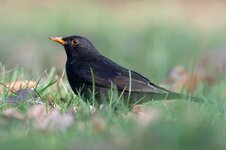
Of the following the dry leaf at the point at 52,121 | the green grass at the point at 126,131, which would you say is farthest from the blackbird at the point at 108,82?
the dry leaf at the point at 52,121

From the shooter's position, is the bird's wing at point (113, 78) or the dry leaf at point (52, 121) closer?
the dry leaf at point (52, 121)

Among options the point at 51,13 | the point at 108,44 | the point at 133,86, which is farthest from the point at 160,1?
the point at 133,86

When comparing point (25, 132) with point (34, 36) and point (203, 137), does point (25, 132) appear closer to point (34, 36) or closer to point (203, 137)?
point (203, 137)

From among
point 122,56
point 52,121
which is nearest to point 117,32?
point 122,56

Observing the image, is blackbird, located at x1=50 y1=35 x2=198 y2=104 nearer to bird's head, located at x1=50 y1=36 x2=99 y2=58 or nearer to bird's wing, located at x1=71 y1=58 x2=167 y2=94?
bird's wing, located at x1=71 y1=58 x2=167 y2=94

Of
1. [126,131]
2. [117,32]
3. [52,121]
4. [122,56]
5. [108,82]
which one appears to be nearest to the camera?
[126,131]

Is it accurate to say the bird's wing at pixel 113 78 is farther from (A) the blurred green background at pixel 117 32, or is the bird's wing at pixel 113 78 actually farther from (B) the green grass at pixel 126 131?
(A) the blurred green background at pixel 117 32

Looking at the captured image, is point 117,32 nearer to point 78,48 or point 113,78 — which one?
point 78,48
